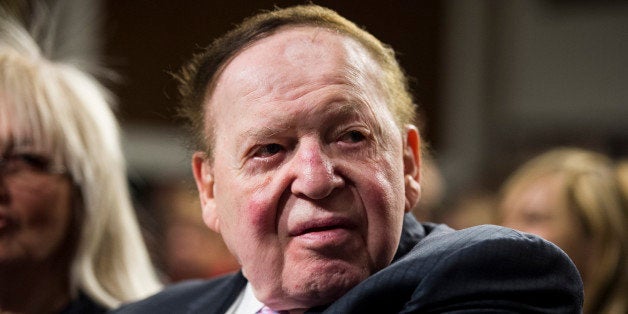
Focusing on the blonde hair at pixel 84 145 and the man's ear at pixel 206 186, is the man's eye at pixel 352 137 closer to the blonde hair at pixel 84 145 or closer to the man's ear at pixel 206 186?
the man's ear at pixel 206 186

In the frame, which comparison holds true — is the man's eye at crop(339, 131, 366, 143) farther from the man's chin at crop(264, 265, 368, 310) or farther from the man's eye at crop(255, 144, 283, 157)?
the man's chin at crop(264, 265, 368, 310)

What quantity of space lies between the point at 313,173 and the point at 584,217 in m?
1.84

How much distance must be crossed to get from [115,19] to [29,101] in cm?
521

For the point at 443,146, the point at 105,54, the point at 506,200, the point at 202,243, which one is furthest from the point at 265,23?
the point at 443,146

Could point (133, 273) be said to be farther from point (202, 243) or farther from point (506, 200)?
point (202, 243)

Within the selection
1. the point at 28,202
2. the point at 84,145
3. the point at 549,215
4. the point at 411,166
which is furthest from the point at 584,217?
the point at 28,202

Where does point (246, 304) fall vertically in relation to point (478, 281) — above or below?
below

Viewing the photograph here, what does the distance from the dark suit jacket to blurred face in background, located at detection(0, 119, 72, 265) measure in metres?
1.07

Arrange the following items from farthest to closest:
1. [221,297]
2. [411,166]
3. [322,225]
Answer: [221,297]
[411,166]
[322,225]

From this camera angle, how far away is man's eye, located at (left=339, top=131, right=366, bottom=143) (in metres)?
1.41

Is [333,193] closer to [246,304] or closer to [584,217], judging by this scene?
[246,304]

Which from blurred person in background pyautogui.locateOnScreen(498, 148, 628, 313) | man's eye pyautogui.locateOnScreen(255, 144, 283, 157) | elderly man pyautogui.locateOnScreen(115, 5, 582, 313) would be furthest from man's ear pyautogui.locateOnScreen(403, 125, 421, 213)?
blurred person in background pyautogui.locateOnScreen(498, 148, 628, 313)

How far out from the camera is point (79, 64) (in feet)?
8.45

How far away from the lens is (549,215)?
296cm
